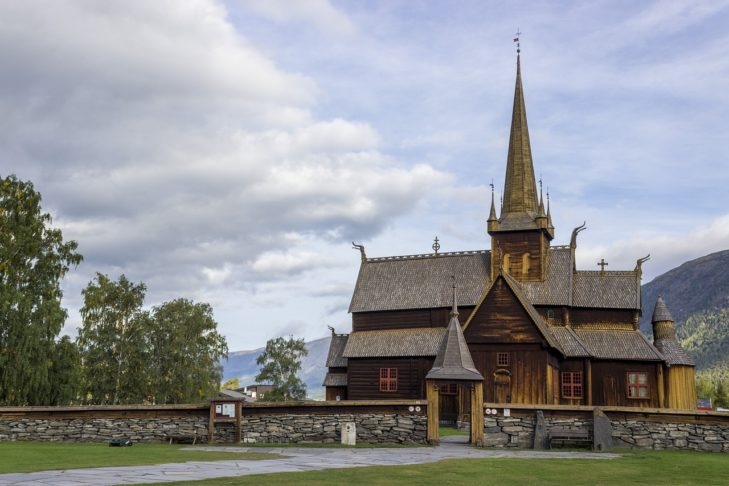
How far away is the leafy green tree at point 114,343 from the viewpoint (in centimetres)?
6184

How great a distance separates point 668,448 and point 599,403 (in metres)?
20.3

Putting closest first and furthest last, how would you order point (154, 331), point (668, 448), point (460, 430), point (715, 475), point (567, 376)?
point (715, 475), point (668, 448), point (460, 430), point (567, 376), point (154, 331)

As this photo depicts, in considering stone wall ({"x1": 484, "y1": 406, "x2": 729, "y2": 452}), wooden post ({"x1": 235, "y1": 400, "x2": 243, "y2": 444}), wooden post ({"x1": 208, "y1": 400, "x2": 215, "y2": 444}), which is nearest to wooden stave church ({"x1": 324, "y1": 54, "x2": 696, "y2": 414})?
stone wall ({"x1": 484, "y1": 406, "x2": 729, "y2": 452})

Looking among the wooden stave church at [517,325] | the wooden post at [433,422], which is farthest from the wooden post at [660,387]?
the wooden post at [433,422]

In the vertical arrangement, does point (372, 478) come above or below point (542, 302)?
below

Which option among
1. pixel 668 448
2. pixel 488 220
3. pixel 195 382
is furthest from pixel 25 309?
pixel 668 448

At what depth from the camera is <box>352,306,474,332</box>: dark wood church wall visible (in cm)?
5359

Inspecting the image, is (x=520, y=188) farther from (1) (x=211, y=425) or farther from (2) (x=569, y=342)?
(1) (x=211, y=425)

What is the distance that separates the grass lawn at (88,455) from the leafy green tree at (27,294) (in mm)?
15407

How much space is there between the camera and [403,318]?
54.9 meters

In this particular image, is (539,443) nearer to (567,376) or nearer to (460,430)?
(460,430)

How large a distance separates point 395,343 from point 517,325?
10.9 metres

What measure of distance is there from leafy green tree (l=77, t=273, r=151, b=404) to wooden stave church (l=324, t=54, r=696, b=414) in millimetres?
16986

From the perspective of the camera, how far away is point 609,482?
18.2 metres
